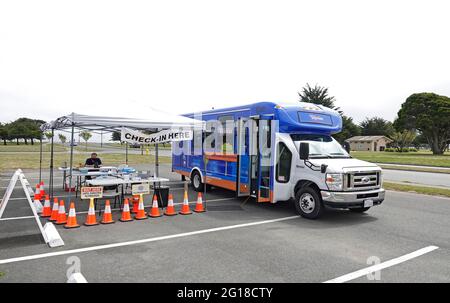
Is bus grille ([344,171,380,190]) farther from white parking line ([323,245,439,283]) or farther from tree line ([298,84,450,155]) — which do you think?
tree line ([298,84,450,155])

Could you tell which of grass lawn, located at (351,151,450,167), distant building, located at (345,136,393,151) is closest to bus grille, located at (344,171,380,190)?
grass lawn, located at (351,151,450,167)

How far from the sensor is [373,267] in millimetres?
4742

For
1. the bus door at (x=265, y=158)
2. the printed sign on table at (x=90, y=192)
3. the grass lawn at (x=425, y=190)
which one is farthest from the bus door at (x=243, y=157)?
the grass lawn at (x=425, y=190)

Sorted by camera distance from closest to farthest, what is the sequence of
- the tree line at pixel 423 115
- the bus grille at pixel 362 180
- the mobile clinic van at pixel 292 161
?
the bus grille at pixel 362 180
the mobile clinic van at pixel 292 161
the tree line at pixel 423 115

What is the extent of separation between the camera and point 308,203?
7.84m

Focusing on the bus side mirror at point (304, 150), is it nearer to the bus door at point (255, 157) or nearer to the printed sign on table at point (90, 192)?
the bus door at point (255, 157)

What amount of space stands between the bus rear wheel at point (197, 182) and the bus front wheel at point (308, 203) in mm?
4616

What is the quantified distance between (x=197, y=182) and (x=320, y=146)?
17.5ft

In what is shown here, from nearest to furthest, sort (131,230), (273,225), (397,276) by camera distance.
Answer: (397,276), (131,230), (273,225)

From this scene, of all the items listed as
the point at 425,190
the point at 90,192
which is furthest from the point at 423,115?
the point at 90,192

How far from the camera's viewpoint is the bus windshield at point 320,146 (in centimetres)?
825

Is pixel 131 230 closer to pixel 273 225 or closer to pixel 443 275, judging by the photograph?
pixel 273 225
